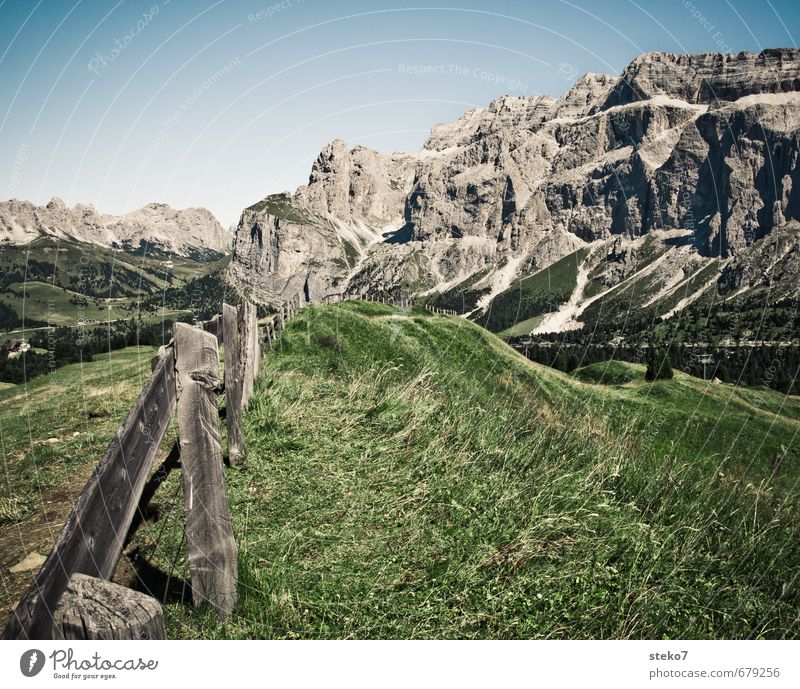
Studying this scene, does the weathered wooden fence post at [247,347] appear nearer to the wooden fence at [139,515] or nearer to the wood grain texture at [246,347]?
the wood grain texture at [246,347]

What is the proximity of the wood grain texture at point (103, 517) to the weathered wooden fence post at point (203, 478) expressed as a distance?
0.26m

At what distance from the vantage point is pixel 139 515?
21.2ft

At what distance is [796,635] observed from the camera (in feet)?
16.1

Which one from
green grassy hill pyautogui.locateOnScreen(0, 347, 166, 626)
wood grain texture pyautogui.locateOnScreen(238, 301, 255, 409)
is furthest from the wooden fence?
wood grain texture pyautogui.locateOnScreen(238, 301, 255, 409)

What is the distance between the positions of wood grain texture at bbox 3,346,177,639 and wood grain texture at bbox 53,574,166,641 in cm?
9

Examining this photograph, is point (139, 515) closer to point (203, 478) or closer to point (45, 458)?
point (203, 478)

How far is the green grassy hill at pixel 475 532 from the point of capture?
484cm

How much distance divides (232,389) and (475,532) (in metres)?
4.41

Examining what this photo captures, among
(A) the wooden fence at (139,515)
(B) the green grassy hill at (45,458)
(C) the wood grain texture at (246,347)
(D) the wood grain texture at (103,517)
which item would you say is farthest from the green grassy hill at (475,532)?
(B) the green grassy hill at (45,458)

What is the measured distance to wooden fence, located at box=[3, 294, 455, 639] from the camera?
2885mm

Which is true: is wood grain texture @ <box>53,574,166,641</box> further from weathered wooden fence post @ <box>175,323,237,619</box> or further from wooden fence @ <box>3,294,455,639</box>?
weathered wooden fence post @ <box>175,323,237,619</box>

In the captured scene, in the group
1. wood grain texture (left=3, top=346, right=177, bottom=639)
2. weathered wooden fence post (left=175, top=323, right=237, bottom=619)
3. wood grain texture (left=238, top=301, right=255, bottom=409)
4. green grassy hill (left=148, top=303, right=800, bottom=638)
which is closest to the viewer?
wood grain texture (left=3, top=346, right=177, bottom=639)

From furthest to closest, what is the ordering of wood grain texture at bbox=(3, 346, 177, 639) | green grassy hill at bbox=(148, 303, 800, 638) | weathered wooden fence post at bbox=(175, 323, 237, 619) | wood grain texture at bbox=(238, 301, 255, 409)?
wood grain texture at bbox=(238, 301, 255, 409) → green grassy hill at bbox=(148, 303, 800, 638) → weathered wooden fence post at bbox=(175, 323, 237, 619) → wood grain texture at bbox=(3, 346, 177, 639)

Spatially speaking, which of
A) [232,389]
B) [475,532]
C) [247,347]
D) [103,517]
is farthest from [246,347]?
[103,517]
